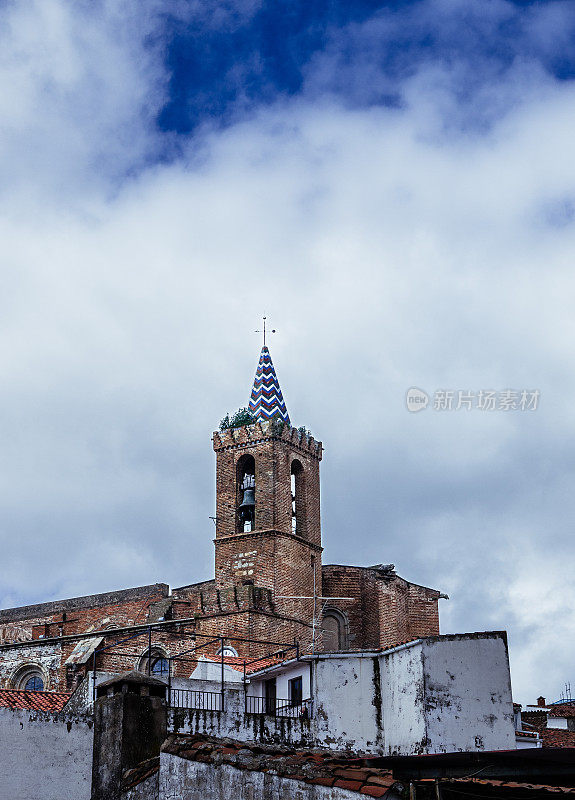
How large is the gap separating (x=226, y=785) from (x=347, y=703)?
39.2 ft

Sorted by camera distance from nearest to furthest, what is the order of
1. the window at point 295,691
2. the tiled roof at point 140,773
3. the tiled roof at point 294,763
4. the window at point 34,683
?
the tiled roof at point 294,763 → the tiled roof at point 140,773 → the window at point 295,691 → the window at point 34,683

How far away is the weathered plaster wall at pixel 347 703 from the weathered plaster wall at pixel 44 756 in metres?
5.02

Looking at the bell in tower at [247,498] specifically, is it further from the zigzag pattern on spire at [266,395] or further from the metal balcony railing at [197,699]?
the metal balcony railing at [197,699]

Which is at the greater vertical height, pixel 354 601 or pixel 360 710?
pixel 354 601

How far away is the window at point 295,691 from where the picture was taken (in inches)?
974

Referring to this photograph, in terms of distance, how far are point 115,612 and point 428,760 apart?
27.2 metres

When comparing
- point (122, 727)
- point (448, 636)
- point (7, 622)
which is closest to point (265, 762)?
point (122, 727)

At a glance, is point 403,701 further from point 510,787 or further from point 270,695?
point 510,787

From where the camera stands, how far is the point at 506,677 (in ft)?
71.4

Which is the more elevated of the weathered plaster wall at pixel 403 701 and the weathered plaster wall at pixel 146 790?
the weathered plaster wall at pixel 403 701

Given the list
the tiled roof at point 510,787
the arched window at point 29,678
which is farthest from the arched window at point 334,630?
the tiled roof at point 510,787

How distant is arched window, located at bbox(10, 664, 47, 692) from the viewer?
35531 mm

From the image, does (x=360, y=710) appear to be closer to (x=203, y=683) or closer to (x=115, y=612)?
(x=203, y=683)

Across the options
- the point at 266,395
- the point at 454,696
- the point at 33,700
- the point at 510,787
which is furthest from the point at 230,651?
the point at 510,787
